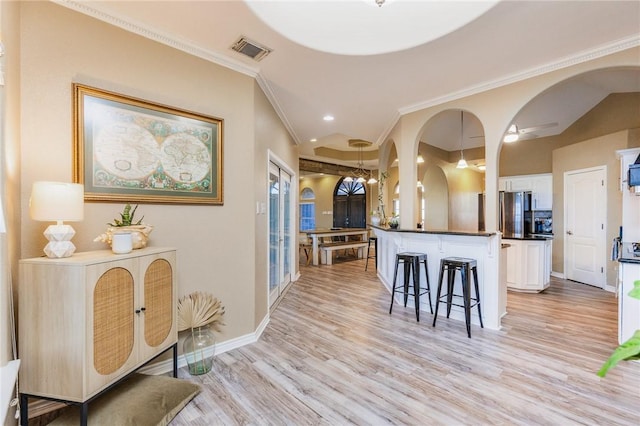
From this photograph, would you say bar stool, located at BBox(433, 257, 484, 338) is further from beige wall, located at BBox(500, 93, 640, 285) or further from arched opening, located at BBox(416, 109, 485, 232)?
arched opening, located at BBox(416, 109, 485, 232)

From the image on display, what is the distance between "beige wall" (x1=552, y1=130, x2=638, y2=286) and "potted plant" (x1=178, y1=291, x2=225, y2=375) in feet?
20.1

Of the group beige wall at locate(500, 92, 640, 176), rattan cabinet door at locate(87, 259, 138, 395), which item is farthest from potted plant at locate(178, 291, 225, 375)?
beige wall at locate(500, 92, 640, 176)

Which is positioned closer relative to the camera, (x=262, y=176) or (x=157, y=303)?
(x=157, y=303)

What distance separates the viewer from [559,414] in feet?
6.07

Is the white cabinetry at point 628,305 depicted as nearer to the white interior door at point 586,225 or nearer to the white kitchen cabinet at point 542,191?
the white interior door at point 586,225

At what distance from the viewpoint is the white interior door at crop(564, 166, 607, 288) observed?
4988mm

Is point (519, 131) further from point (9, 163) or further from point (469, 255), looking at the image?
point (9, 163)

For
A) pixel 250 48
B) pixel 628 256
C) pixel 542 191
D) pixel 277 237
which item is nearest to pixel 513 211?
pixel 542 191

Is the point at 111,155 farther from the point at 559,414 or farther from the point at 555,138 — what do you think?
the point at 555,138

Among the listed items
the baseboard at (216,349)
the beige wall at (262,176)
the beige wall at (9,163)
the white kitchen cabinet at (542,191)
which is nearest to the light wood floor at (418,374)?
the baseboard at (216,349)

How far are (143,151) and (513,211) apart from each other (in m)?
6.50

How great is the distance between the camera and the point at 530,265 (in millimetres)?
4695

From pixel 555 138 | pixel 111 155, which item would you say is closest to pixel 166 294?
pixel 111 155

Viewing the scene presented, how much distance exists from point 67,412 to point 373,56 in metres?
Result: 3.60
